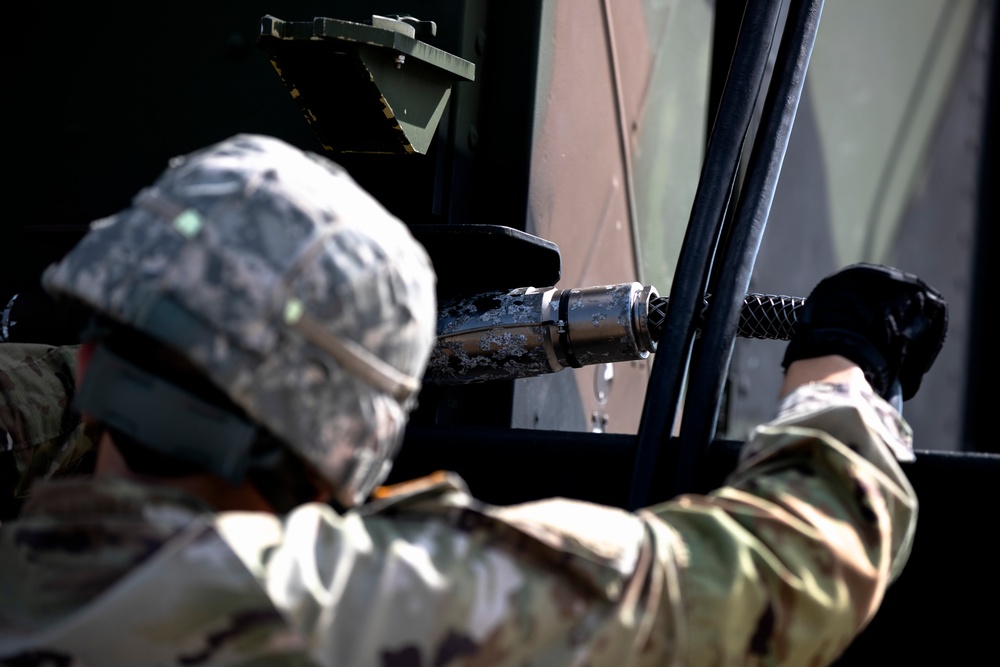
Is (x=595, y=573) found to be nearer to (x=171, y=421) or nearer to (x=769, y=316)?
(x=171, y=421)

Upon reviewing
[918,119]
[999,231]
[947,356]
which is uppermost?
[918,119]

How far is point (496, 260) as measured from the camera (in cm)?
166

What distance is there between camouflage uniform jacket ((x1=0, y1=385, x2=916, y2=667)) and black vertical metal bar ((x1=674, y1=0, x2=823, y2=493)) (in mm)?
186

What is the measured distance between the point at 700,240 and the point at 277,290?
0.56 m

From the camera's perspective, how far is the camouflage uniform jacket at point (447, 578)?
0.90 metres

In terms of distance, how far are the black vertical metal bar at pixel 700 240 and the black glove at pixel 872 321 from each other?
13 cm

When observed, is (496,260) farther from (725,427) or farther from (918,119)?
(918,119)

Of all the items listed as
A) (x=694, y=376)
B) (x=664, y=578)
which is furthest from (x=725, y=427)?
(x=664, y=578)

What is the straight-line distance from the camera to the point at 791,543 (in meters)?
0.99

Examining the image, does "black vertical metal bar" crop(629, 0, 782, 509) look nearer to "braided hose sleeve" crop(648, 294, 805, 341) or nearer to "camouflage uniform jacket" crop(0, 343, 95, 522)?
"braided hose sleeve" crop(648, 294, 805, 341)

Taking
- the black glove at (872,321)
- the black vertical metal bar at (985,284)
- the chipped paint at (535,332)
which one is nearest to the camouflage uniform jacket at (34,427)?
the chipped paint at (535,332)

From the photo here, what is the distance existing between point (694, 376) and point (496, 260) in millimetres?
467

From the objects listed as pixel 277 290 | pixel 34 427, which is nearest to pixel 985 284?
pixel 34 427

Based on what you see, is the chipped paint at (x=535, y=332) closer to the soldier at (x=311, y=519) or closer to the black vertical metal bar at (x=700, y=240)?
the black vertical metal bar at (x=700, y=240)
